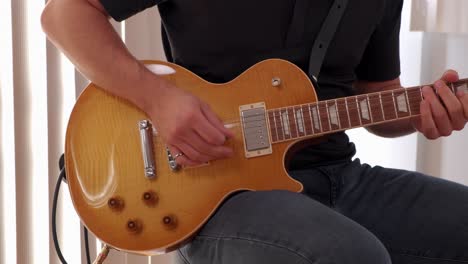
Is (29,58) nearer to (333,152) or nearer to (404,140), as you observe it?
(333,152)

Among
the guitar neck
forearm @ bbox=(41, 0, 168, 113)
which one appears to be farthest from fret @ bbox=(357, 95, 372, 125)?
forearm @ bbox=(41, 0, 168, 113)

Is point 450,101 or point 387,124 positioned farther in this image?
point 387,124

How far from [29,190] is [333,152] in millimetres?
894

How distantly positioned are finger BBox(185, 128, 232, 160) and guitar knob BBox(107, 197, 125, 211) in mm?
151

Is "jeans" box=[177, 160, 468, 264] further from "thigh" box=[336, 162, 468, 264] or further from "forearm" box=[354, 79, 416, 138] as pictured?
"forearm" box=[354, 79, 416, 138]

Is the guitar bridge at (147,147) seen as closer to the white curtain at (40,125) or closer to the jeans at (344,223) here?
the jeans at (344,223)

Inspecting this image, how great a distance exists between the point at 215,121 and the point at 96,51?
0.24m

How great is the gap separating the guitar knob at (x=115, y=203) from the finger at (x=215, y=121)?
201 millimetres

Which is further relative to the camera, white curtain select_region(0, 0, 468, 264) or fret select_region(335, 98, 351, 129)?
white curtain select_region(0, 0, 468, 264)

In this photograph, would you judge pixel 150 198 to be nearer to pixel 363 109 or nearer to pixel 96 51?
pixel 96 51

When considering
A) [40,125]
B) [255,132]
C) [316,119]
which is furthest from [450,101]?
[40,125]

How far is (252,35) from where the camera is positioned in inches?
47.8

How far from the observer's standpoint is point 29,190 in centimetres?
177

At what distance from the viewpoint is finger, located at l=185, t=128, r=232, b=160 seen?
1.10m
